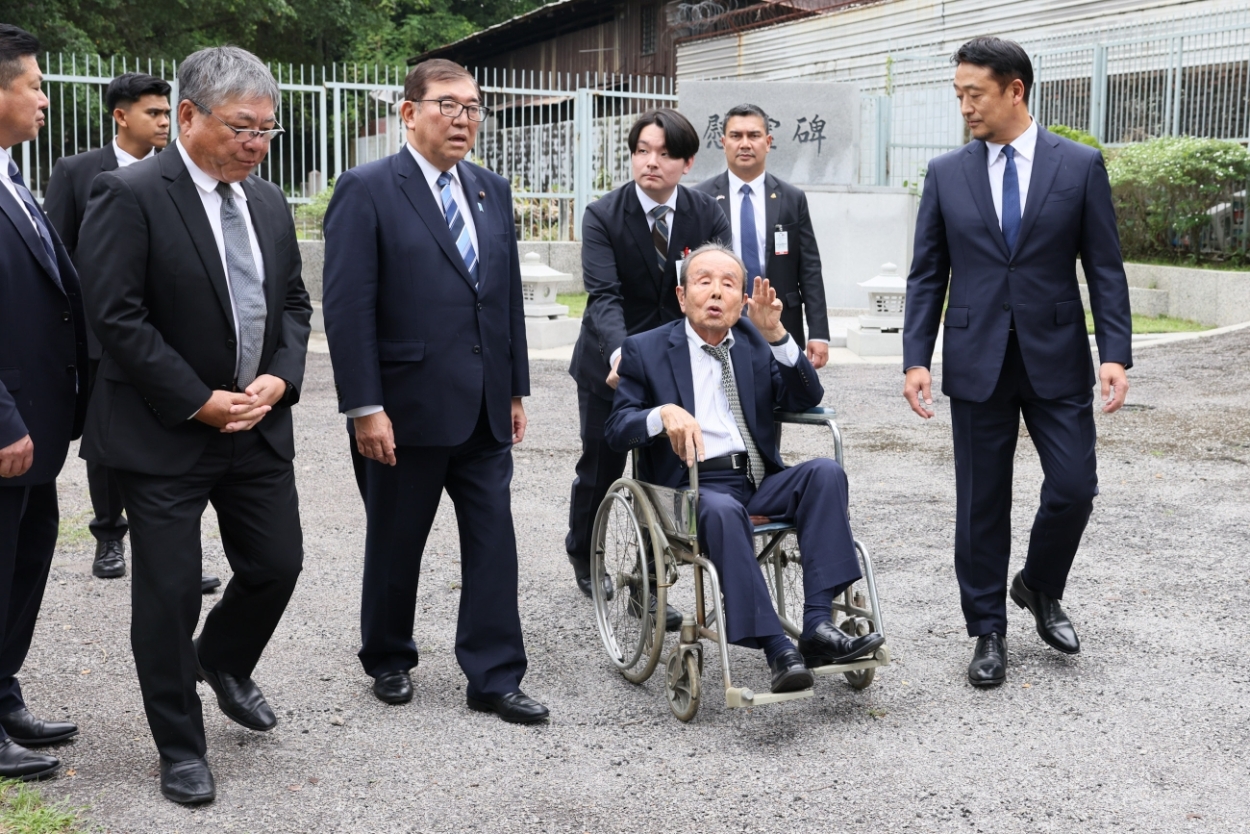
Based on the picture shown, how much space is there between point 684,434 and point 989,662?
1.26 m

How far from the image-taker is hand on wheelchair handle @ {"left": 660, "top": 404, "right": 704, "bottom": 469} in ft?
12.7

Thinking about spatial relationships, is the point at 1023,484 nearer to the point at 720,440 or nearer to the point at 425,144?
the point at 720,440

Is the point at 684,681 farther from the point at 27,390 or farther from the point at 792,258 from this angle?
the point at 792,258

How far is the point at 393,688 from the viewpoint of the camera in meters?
4.06

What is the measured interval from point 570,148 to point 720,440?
1299 centimetres

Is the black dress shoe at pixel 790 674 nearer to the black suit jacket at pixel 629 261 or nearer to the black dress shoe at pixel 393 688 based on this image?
the black dress shoe at pixel 393 688

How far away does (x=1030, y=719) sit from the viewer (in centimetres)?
389

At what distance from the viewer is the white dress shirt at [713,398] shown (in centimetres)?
423

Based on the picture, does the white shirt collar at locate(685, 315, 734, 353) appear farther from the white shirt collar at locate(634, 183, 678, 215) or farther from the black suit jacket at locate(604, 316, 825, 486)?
the white shirt collar at locate(634, 183, 678, 215)

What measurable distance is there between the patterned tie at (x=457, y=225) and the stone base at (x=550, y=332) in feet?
28.2

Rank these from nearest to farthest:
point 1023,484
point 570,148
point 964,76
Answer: point 964,76
point 1023,484
point 570,148

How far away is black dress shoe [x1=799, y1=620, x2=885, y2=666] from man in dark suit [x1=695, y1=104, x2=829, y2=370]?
7.39 ft

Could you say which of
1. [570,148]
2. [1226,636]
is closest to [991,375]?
[1226,636]

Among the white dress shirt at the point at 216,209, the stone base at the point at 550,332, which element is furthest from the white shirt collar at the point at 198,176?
the stone base at the point at 550,332
